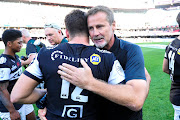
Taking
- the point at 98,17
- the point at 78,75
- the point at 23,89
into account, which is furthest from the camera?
the point at 98,17

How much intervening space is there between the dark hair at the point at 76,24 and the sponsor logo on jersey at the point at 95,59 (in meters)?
0.33

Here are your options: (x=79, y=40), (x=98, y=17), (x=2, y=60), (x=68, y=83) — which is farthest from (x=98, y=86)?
(x=2, y=60)

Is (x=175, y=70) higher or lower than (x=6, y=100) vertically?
higher

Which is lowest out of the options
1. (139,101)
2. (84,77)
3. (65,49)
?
(139,101)

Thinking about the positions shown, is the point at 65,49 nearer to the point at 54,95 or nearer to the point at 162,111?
the point at 54,95

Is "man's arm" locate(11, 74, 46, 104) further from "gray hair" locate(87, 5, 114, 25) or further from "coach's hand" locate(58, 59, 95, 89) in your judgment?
"gray hair" locate(87, 5, 114, 25)

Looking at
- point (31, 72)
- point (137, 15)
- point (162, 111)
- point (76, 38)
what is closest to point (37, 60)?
point (31, 72)

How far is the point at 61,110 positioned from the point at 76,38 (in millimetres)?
766

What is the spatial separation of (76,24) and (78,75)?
1.97 feet

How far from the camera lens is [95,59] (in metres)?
1.45

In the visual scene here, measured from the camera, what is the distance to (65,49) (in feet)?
4.91

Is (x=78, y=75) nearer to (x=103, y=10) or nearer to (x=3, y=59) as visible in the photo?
(x=103, y=10)

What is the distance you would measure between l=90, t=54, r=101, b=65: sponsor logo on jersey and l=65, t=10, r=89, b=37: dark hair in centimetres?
33

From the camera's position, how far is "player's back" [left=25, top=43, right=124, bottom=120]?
144 centimetres
